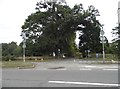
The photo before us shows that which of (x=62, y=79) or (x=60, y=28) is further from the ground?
(x=60, y=28)

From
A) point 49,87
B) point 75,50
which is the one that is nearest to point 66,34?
point 75,50

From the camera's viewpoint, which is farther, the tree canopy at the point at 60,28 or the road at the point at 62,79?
the tree canopy at the point at 60,28

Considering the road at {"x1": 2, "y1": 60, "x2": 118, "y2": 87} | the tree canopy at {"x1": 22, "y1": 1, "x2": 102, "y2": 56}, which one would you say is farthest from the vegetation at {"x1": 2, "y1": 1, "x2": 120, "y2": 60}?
the road at {"x1": 2, "y1": 60, "x2": 118, "y2": 87}

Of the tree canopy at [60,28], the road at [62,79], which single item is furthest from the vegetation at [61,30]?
the road at [62,79]

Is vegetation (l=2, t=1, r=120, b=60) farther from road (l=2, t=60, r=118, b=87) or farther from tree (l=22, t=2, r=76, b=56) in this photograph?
road (l=2, t=60, r=118, b=87)

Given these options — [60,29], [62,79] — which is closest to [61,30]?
[60,29]

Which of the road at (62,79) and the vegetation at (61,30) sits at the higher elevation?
the vegetation at (61,30)

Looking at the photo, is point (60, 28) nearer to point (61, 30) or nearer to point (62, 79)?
point (61, 30)

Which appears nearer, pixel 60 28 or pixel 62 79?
pixel 62 79

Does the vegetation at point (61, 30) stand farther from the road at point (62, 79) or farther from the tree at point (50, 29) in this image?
the road at point (62, 79)

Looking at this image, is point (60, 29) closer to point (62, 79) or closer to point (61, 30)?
point (61, 30)

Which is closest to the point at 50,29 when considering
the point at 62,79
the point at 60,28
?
the point at 60,28

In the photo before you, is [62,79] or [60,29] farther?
[60,29]

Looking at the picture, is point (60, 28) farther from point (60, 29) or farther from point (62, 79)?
point (62, 79)
